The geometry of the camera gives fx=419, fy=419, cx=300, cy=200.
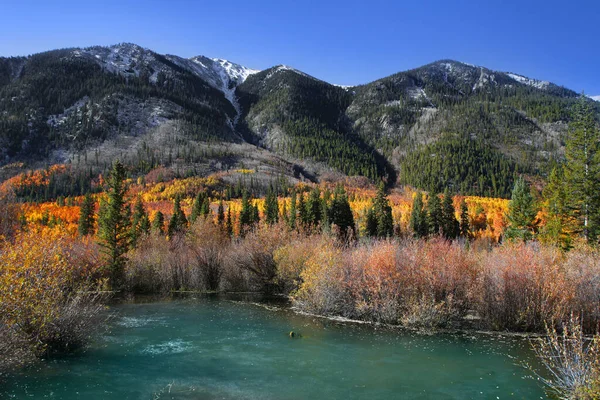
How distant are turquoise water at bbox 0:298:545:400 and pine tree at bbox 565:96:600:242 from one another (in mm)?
27513

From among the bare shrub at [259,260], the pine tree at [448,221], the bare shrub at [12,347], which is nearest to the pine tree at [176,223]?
the bare shrub at [259,260]

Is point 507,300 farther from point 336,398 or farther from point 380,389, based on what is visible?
point 336,398

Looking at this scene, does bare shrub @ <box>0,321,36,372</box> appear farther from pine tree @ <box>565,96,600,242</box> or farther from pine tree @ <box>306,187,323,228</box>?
pine tree @ <box>306,187,323,228</box>

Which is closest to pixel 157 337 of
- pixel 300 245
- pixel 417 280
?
pixel 417 280

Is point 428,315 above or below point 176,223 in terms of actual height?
below

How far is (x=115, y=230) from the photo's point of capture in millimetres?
50062

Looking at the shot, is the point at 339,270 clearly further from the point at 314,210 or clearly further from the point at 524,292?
the point at 314,210

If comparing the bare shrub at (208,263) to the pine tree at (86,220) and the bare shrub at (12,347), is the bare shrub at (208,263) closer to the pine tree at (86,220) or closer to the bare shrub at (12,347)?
the bare shrub at (12,347)

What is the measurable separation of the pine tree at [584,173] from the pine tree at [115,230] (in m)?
51.4

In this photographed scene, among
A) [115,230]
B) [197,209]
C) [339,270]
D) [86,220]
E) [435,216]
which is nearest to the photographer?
[339,270]

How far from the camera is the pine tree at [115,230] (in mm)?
48094

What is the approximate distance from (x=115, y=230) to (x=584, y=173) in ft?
177

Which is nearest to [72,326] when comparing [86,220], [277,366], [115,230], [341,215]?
[277,366]

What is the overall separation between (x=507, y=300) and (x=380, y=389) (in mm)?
15062
